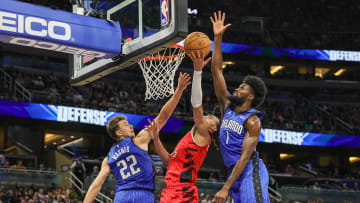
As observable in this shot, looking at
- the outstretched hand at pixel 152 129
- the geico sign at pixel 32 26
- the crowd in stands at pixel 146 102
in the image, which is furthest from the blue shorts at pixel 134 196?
the crowd in stands at pixel 146 102

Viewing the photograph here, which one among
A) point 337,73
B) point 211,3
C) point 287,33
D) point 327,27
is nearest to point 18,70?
point 211,3

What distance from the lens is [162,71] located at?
26.0 feet

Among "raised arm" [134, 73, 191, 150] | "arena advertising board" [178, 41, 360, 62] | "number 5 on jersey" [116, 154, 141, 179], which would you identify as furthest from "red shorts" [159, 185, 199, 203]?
"arena advertising board" [178, 41, 360, 62]

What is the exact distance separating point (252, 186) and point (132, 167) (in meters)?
1.55

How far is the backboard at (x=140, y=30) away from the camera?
250 inches

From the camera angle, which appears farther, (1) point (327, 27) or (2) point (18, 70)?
(1) point (327, 27)

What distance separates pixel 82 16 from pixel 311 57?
25121 mm

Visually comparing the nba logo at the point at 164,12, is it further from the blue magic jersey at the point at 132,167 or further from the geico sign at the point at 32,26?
the blue magic jersey at the point at 132,167

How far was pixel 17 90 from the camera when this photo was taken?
21.8 m

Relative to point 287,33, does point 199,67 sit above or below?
below

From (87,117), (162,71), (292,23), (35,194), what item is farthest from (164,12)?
(292,23)

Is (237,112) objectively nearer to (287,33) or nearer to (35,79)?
(35,79)

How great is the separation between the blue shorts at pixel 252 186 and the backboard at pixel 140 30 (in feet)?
7.06

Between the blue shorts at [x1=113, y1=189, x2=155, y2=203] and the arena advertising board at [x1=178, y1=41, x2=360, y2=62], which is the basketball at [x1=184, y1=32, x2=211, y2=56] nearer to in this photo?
the blue shorts at [x1=113, y1=189, x2=155, y2=203]
